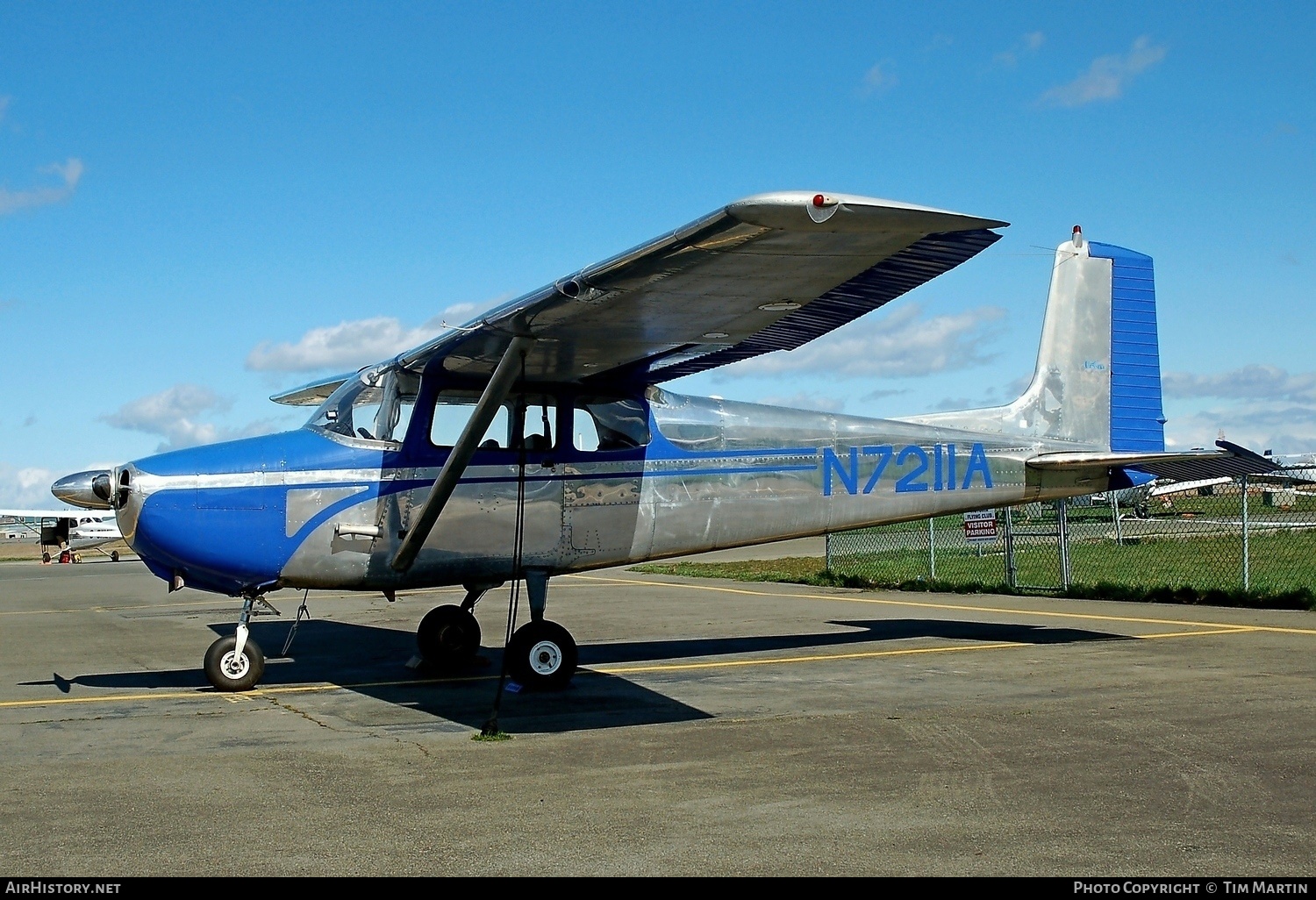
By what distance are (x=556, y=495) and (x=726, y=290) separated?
9.71ft

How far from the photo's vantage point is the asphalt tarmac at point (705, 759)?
4645 mm

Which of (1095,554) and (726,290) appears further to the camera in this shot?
(1095,554)

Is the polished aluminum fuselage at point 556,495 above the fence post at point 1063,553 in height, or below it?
above

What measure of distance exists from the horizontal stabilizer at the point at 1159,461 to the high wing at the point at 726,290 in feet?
11.4

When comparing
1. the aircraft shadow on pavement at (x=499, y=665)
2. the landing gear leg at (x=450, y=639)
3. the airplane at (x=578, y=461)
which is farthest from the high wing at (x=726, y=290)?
the aircraft shadow on pavement at (x=499, y=665)

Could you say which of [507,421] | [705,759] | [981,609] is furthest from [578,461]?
[981,609]

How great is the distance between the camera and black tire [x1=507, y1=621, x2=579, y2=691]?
9.34 meters

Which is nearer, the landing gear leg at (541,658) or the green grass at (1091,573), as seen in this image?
the landing gear leg at (541,658)

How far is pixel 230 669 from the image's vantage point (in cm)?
950

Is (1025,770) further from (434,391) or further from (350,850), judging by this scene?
(434,391)

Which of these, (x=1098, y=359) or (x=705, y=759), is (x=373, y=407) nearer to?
(x=705, y=759)

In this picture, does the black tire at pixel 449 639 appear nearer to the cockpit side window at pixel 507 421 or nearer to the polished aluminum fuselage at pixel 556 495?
the polished aluminum fuselage at pixel 556 495


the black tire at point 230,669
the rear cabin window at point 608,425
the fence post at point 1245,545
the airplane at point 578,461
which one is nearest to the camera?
the airplane at point 578,461
